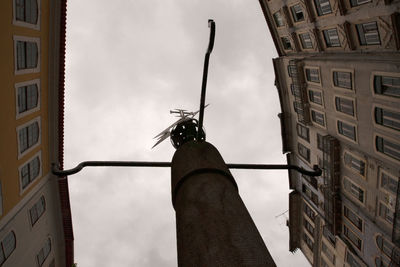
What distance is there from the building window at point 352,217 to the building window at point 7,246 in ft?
86.6

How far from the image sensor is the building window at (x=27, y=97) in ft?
59.6

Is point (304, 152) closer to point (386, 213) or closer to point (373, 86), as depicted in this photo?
point (386, 213)

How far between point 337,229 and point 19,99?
2889 centimetres

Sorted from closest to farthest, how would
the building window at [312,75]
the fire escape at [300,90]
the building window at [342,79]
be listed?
the building window at [342,79] → the building window at [312,75] → the fire escape at [300,90]

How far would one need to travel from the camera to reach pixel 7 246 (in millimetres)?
17734

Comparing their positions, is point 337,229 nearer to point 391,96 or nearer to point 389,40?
point 391,96

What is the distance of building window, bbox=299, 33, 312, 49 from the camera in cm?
2811

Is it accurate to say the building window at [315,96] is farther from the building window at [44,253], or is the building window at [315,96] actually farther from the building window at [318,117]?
the building window at [44,253]

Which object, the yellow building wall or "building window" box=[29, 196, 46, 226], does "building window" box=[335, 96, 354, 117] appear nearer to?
the yellow building wall

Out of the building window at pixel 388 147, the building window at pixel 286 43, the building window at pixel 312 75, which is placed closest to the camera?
the building window at pixel 388 147

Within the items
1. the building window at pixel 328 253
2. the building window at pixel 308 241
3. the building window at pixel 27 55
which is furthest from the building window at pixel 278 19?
the building window at pixel 308 241

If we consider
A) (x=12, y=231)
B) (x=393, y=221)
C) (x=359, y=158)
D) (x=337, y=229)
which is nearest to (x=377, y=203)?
(x=393, y=221)

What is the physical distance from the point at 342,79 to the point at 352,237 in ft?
46.8

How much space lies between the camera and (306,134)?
108 feet
